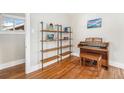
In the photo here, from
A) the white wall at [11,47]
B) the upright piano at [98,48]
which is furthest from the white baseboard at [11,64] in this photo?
the upright piano at [98,48]

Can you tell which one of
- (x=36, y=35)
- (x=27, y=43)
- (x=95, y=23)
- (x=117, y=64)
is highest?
(x=95, y=23)

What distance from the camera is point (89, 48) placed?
3539 millimetres

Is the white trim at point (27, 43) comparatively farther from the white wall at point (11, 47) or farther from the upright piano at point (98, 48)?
the upright piano at point (98, 48)

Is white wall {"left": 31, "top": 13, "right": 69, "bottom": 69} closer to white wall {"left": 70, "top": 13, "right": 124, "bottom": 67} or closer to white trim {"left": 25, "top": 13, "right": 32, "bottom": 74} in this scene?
white trim {"left": 25, "top": 13, "right": 32, "bottom": 74}

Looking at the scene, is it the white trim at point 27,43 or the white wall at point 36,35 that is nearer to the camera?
the white trim at point 27,43

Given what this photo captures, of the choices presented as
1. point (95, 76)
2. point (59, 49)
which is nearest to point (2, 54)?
point (59, 49)

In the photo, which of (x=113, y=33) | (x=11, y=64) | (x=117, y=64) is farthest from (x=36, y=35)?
(x=117, y=64)

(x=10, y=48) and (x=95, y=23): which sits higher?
(x=95, y=23)

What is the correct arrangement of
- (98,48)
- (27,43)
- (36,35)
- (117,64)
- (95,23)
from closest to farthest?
1. (27,43)
2. (36,35)
3. (98,48)
4. (117,64)
5. (95,23)

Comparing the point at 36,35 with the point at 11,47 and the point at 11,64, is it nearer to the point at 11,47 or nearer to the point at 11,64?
the point at 11,47

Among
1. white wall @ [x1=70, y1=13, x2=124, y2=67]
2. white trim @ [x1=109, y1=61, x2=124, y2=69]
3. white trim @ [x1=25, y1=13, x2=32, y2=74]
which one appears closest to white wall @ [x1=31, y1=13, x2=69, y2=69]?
white trim @ [x1=25, y1=13, x2=32, y2=74]
